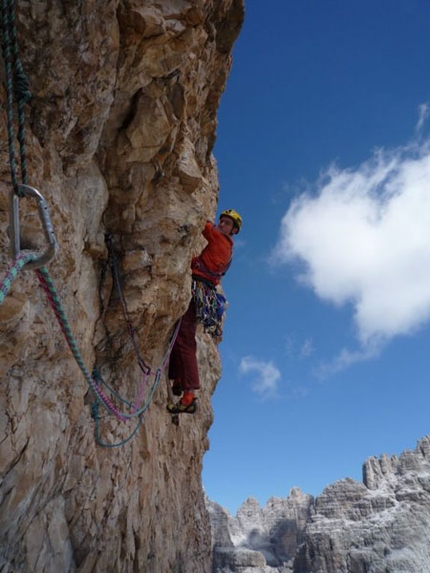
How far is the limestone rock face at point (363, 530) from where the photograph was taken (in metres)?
66.1

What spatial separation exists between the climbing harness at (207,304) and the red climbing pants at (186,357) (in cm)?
16

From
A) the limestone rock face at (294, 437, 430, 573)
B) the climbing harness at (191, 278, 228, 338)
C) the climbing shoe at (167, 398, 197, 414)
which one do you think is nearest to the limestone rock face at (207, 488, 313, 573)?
the limestone rock face at (294, 437, 430, 573)

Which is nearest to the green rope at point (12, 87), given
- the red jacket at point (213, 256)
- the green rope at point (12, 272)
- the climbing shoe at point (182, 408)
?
the green rope at point (12, 272)

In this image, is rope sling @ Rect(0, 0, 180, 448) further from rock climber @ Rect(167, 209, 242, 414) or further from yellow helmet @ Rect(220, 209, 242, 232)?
yellow helmet @ Rect(220, 209, 242, 232)

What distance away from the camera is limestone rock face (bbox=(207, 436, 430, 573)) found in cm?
6612

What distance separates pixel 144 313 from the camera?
5531mm

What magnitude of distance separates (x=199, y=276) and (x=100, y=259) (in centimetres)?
208

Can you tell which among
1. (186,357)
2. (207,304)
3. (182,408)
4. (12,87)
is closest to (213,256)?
(207,304)

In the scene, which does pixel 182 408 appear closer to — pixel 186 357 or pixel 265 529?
pixel 186 357

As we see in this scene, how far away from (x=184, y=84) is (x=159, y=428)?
5294mm

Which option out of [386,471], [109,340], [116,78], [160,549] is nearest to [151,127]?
[116,78]

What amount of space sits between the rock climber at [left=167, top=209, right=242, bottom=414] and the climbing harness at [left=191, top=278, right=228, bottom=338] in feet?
0.26

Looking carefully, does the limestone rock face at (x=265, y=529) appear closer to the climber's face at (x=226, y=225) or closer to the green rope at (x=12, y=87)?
the climber's face at (x=226, y=225)

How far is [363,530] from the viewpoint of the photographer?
2778 inches
